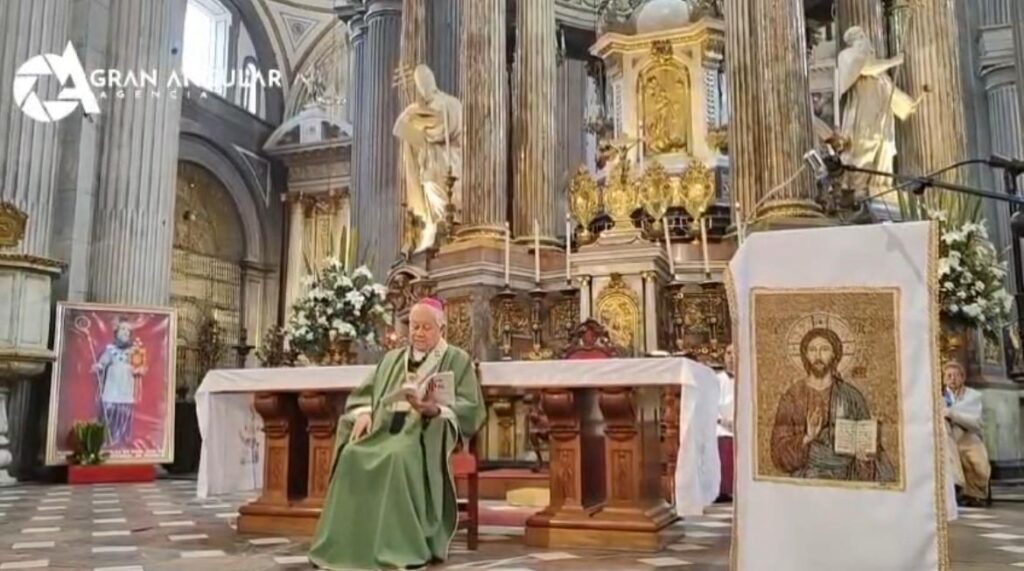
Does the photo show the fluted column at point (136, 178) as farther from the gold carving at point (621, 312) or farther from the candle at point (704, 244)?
the candle at point (704, 244)

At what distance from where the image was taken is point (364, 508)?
12.2 ft

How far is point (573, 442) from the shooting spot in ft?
14.4

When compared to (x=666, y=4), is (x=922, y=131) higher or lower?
lower

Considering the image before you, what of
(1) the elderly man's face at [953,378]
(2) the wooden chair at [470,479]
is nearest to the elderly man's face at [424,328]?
(2) the wooden chair at [470,479]

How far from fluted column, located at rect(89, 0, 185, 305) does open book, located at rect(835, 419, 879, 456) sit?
10.2 m

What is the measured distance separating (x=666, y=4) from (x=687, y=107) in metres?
1.22

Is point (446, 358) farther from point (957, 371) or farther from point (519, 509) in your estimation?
point (957, 371)

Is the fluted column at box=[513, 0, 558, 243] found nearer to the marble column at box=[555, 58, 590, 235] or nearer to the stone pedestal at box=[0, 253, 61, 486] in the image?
the marble column at box=[555, 58, 590, 235]

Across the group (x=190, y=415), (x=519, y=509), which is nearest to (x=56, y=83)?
(x=190, y=415)

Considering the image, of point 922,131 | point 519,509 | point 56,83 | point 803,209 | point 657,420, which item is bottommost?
point 519,509

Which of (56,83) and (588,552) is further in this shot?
(56,83)

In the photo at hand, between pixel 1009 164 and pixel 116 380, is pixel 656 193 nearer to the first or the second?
pixel 1009 164

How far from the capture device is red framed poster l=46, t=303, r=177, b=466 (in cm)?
1002

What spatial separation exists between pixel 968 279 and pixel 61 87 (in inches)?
397
